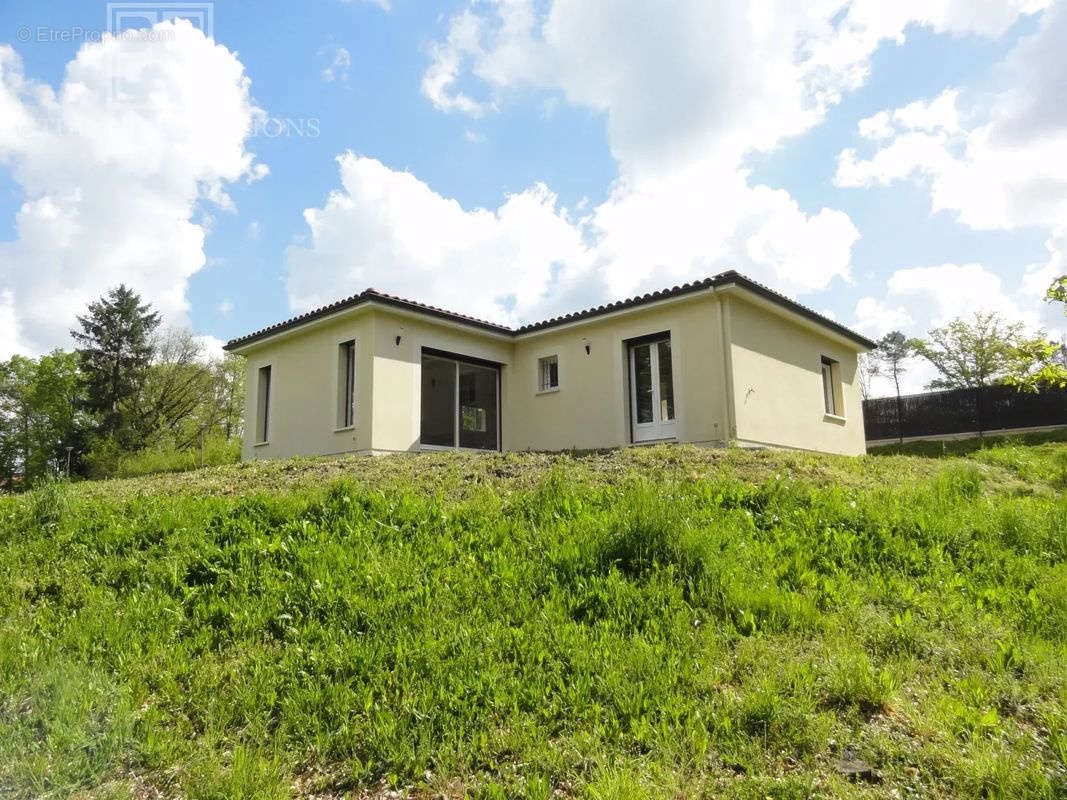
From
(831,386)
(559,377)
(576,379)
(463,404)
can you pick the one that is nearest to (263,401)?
(463,404)

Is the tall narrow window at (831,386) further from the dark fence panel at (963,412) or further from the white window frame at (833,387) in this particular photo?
the dark fence panel at (963,412)

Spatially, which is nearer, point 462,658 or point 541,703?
point 541,703

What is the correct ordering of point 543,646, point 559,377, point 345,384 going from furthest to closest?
point 559,377 → point 345,384 → point 543,646

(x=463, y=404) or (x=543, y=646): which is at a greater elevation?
(x=463, y=404)

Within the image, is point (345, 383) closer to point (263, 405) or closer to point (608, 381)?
point (263, 405)

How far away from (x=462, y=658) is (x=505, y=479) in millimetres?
4372

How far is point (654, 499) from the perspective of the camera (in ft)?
19.0

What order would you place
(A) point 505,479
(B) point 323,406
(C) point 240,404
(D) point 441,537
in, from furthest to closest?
(C) point 240,404 → (B) point 323,406 → (A) point 505,479 → (D) point 441,537

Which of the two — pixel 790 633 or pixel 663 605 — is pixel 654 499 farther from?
pixel 790 633

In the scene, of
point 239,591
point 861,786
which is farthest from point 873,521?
point 239,591

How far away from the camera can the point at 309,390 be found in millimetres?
13969

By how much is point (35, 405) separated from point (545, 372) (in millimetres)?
37589

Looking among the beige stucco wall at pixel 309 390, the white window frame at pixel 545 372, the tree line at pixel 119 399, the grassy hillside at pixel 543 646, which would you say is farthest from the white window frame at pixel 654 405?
the tree line at pixel 119 399

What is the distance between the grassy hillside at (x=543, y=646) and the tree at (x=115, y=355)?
31.4 metres
